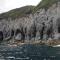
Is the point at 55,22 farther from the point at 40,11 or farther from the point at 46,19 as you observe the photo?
the point at 40,11

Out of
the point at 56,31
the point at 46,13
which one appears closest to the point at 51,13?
the point at 46,13

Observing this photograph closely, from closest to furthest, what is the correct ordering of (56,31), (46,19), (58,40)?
1. (58,40)
2. (56,31)
3. (46,19)

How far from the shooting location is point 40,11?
19350cm

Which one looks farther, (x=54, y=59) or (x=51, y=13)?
(x=51, y=13)

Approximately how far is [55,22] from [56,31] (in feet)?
22.6

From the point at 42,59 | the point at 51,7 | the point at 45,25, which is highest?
the point at 51,7

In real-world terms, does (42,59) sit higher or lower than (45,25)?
lower

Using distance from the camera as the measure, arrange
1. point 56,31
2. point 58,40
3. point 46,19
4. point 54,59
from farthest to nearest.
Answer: point 46,19
point 56,31
point 58,40
point 54,59

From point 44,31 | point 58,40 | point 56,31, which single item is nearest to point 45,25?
point 44,31

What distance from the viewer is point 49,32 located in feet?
592

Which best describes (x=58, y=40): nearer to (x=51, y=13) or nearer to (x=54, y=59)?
(x=51, y=13)

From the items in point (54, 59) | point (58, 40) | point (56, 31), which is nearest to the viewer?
point (54, 59)

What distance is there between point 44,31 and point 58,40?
2861 cm

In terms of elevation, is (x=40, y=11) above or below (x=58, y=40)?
above
